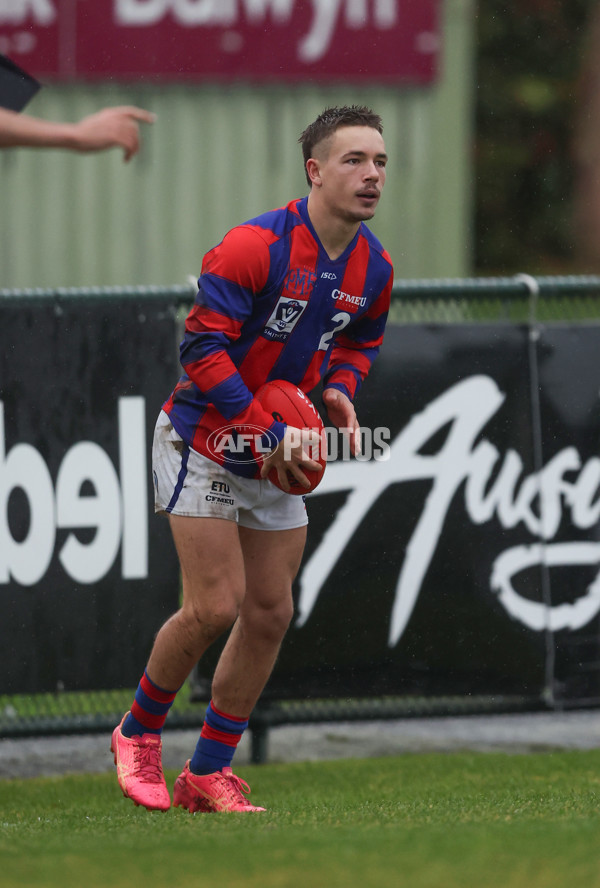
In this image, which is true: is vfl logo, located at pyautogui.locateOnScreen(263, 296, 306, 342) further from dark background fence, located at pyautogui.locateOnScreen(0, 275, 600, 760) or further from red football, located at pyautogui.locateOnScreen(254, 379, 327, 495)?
dark background fence, located at pyautogui.locateOnScreen(0, 275, 600, 760)

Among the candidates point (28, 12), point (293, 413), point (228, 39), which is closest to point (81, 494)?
point (293, 413)

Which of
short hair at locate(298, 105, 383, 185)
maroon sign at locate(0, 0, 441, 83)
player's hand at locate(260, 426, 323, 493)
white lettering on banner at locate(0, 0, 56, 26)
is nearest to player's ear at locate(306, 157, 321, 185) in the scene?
short hair at locate(298, 105, 383, 185)

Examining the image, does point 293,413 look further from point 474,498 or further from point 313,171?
point 474,498

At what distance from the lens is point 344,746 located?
6.57 m

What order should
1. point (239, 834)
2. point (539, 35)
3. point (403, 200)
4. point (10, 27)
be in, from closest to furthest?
point (239, 834) < point (10, 27) < point (403, 200) < point (539, 35)

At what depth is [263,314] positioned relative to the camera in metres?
4.67

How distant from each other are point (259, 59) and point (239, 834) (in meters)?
7.97

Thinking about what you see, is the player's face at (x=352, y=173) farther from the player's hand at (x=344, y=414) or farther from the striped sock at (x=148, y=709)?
the striped sock at (x=148, y=709)

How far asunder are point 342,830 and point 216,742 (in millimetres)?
925

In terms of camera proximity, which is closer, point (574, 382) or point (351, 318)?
point (351, 318)

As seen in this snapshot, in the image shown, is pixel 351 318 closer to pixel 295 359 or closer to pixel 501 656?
pixel 295 359

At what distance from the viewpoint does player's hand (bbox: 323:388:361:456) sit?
16.2ft

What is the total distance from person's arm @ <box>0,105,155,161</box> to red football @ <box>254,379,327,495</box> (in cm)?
103

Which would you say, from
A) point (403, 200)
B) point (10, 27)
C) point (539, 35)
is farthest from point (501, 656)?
point (539, 35)
